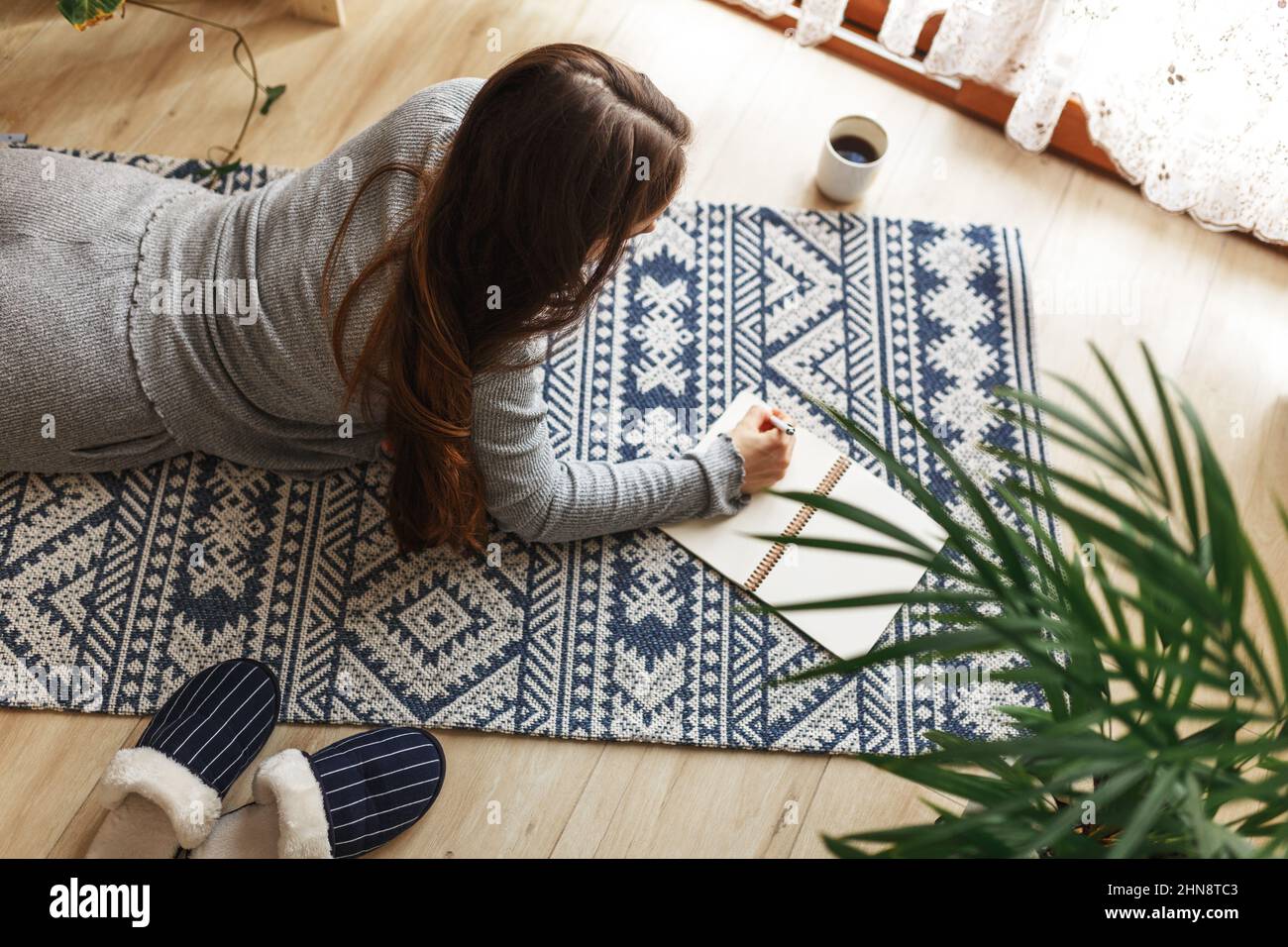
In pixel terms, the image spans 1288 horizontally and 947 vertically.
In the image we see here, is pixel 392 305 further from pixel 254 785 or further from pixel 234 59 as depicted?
pixel 234 59

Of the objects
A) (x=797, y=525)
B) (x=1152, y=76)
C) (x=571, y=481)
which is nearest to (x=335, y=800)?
(x=571, y=481)

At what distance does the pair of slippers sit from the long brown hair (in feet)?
1.35

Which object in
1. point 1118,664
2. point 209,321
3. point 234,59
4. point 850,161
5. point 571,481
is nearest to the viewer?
point 1118,664

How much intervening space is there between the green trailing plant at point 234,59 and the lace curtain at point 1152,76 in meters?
0.85

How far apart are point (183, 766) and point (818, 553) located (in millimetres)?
814

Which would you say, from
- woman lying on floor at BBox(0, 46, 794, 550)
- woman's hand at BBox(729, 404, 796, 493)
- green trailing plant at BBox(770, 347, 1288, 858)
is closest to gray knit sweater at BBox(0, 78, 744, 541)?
woman lying on floor at BBox(0, 46, 794, 550)

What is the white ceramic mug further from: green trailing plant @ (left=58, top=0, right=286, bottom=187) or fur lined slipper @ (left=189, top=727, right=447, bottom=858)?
fur lined slipper @ (left=189, top=727, right=447, bottom=858)

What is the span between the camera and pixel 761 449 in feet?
4.26

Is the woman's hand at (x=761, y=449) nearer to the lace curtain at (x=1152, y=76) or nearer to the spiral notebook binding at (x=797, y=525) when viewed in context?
the spiral notebook binding at (x=797, y=525)

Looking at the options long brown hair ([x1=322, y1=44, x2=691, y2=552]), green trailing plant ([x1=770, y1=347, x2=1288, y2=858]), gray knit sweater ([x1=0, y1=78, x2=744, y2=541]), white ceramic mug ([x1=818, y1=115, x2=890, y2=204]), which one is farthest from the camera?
white ceramic mug ([x1=818, y1=115, x2=890, y2=204])

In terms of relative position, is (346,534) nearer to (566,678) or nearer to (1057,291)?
(566,678)

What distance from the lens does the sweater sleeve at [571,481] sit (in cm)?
109

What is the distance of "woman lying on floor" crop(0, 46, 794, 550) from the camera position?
869 millimetres
